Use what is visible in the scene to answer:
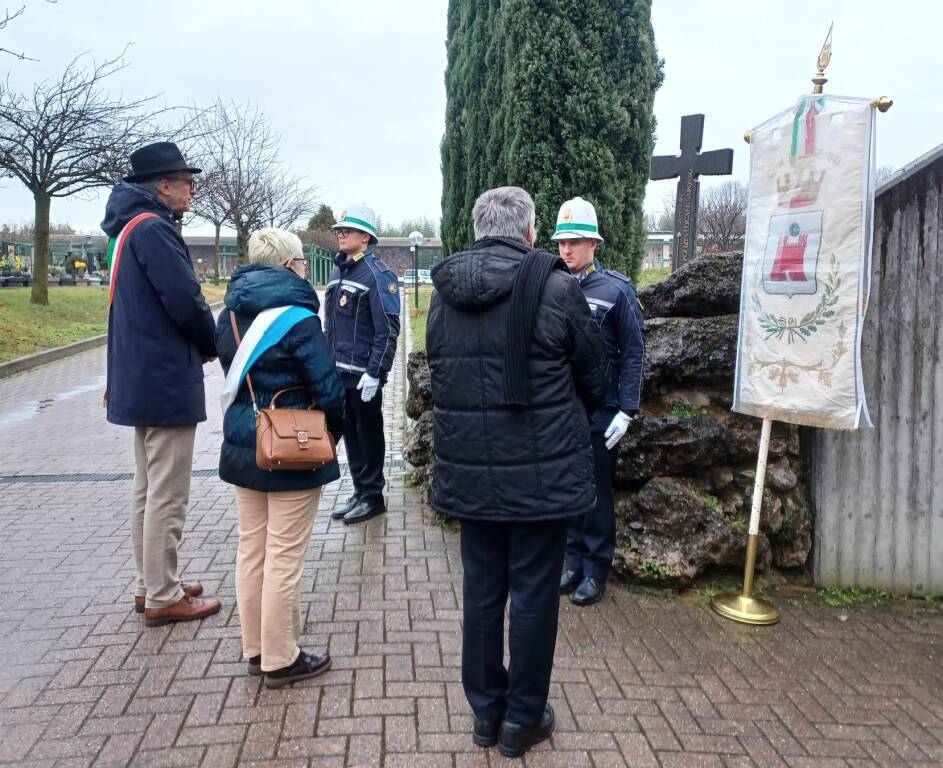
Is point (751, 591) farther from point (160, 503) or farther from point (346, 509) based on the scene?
point (160, 503)

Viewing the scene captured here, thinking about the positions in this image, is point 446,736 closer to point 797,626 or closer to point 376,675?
point 376,675

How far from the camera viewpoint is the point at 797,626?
378 cm

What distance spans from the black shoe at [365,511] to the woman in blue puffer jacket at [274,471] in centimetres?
204

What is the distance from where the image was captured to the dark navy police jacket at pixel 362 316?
5.03m

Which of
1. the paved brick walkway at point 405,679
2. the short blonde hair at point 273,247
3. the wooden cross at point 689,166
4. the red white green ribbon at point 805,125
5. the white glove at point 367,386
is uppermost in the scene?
the wooden cross at point 689,166

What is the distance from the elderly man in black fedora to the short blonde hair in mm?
549

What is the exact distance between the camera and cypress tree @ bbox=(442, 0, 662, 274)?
6293 mm

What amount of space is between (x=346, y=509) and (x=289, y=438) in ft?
8.48

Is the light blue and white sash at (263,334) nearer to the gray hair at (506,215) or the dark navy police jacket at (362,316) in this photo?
the gray hair at (506,215)

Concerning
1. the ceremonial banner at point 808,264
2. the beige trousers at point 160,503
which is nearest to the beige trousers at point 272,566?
the beige trousers at point 160,503

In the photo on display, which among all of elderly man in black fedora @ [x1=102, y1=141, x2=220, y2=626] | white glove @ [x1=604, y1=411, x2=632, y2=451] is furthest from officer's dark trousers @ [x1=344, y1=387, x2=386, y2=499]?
white glove @ [x1=604, y1=411, x2=632, y2=451]

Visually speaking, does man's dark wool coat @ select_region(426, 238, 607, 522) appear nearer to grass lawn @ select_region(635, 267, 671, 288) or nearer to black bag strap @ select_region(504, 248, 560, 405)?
black bag strap @ select_region(504, 248, 560, 405)

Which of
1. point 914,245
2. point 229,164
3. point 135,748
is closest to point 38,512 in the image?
point 135,748

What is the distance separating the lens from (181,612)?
12.3ft
